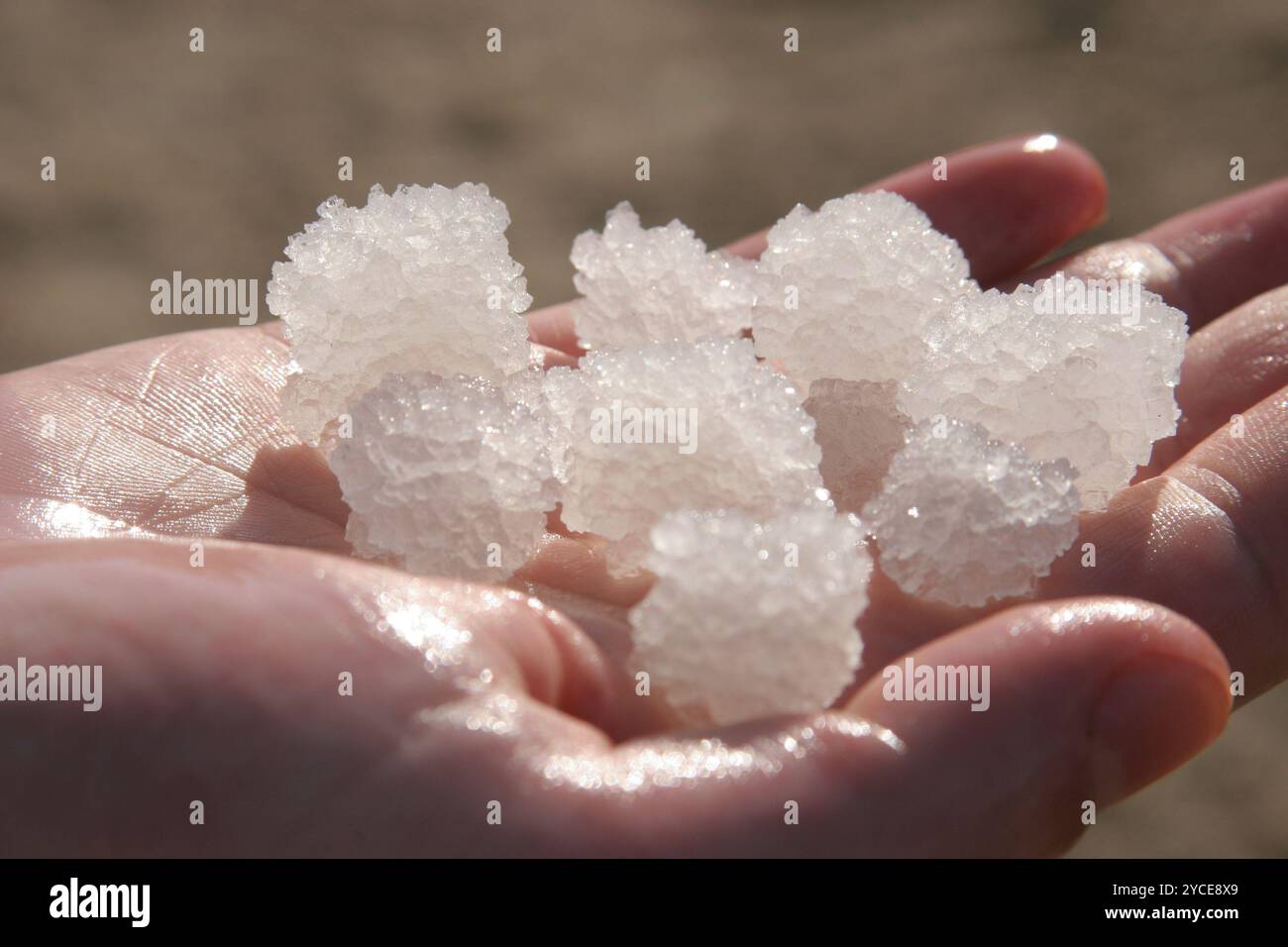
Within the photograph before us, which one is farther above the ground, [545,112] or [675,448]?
[545,112]

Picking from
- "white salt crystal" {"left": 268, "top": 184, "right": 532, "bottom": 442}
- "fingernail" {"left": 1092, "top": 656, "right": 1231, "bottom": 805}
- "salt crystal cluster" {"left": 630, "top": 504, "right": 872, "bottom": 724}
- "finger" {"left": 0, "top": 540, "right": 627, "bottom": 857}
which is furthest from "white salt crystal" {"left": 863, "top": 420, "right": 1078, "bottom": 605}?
"white salt crystal" {"left": 268, "top": 184, "right": 532, "bottom": 442}

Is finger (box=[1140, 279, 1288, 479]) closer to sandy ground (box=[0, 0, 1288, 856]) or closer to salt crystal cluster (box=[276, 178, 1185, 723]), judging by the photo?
salt crystal cluster (box=[276, 178, 1185, 723])

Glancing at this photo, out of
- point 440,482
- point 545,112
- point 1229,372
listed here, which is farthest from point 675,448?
point 545,112

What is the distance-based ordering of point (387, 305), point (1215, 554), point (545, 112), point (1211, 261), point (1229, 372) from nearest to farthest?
point (1215, 554)
point (387, 305)
point (1229, 372)
point (1211, 261)
point (545, 112)

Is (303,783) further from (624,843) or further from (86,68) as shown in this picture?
(86,68)

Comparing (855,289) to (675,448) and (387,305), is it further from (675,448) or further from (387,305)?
(387,305)

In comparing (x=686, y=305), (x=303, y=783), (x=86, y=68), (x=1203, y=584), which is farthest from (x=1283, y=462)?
(x=86, y=68)
